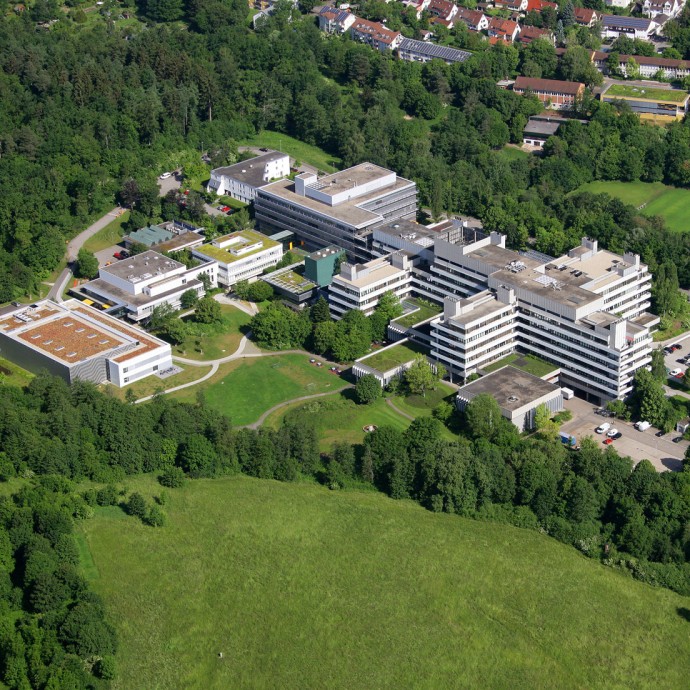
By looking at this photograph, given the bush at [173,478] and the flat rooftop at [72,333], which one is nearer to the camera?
the bush at [173,478]

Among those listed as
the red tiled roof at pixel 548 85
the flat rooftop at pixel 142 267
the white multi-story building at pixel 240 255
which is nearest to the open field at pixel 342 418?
the white multi-story building at pixel 240 255

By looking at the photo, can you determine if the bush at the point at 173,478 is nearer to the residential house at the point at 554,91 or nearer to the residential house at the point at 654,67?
the residential house at the point at 554,91

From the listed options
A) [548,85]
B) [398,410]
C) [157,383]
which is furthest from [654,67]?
[157,383]

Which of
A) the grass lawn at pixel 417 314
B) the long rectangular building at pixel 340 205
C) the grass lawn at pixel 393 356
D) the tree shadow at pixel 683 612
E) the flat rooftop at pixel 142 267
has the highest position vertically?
the long rectangular building at pixel 340 205

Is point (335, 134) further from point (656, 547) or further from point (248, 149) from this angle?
point (656, 547)

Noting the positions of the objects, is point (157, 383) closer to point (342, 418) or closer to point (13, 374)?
point (13, 374)

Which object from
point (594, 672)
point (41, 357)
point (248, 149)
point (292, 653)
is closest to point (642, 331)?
point (594, 672)

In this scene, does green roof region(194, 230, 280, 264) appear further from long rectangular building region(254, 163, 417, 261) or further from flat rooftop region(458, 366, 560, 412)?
flat rooftop region(458, 366, 560, 412)
